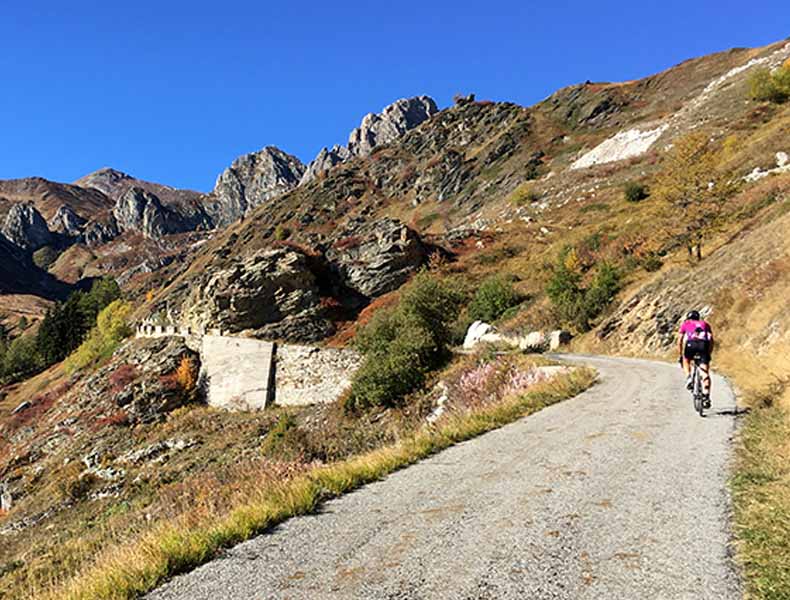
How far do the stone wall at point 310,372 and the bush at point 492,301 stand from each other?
471 inches

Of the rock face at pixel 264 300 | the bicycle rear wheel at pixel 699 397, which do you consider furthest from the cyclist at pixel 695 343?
the rock face at pixel 264 300

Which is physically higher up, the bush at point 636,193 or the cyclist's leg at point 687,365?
the bush at point 636,193

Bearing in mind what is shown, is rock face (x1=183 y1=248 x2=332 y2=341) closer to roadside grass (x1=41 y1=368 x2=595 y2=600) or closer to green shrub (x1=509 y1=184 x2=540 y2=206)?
roadside grass (x1=41 y1=368 x2=595 y2=600)

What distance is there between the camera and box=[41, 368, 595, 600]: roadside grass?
4.23m

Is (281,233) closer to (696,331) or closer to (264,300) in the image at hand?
(264,300)

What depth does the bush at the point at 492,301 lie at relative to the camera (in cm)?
3841

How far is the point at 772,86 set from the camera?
206 ft

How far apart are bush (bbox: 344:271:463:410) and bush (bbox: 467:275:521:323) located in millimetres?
12135

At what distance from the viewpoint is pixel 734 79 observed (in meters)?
82.7

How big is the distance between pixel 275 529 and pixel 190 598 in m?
1.48

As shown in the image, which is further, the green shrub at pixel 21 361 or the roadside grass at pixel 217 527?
the green shrub at pixel 21 361

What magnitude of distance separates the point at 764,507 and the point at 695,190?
3038 centimetres

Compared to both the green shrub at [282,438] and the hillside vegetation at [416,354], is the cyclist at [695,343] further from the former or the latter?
the green shrub at [282,438]

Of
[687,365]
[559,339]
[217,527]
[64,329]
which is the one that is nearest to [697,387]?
[687,365]
